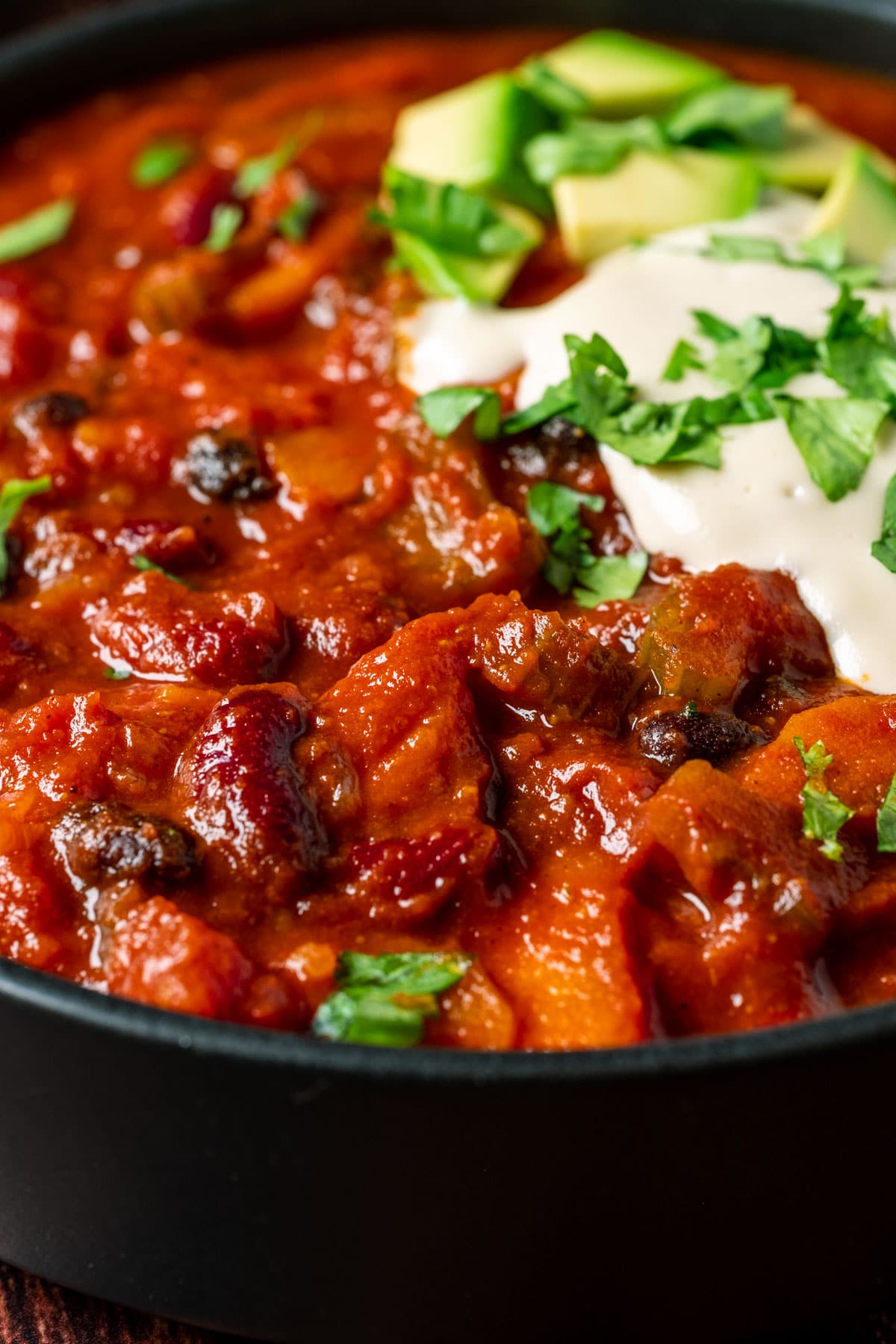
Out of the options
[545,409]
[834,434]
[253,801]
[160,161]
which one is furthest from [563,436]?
[160,161]

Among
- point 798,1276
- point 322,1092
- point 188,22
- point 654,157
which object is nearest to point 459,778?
point 322,1092

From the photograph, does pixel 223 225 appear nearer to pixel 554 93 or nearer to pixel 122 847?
Answer: pixel 554 93

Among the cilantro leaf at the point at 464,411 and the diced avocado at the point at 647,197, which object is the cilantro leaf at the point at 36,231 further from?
the cilantro leaf at the point at 464,411

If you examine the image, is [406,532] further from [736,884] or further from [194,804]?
[736,884]

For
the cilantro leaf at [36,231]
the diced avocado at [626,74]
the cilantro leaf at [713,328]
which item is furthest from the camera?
the diced avocado at [626,74]

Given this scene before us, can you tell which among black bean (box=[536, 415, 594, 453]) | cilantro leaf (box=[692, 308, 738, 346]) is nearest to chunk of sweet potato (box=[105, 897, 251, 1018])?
Answer: black bean (box=[536, 415, 594, 453])

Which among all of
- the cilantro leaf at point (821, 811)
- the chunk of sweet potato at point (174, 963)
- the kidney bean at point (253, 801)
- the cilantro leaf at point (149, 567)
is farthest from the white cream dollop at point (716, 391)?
the chunk of sweet potato at point (174, 963)
